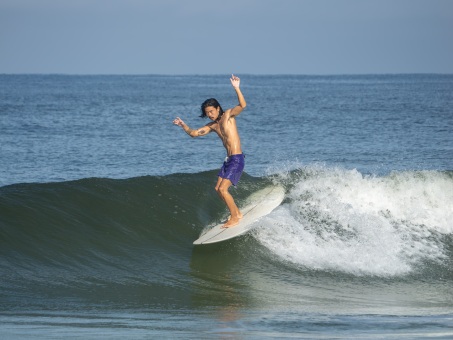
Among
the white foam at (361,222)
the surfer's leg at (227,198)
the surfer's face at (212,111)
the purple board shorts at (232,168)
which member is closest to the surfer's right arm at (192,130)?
the surfer's face at (212,111)

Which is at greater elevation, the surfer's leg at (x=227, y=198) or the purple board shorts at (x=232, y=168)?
the purple board shorts at (x=232, y=168)

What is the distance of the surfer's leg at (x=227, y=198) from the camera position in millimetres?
11594

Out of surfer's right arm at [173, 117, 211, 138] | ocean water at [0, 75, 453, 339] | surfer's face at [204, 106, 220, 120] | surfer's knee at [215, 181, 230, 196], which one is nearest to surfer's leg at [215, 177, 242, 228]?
surfer's knee at [215, 181, 230, 196]

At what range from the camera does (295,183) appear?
15.9 m

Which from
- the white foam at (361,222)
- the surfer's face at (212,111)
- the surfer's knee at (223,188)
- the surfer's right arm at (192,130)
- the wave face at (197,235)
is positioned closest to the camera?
the wave face at (197,235)

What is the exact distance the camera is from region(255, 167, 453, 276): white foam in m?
A: 12.2

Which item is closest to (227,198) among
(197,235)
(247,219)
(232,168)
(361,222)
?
(232,168)

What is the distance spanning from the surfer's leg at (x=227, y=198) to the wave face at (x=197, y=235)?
424mm

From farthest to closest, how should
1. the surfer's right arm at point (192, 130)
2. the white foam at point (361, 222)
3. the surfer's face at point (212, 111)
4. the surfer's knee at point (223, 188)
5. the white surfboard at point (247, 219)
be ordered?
the white foam at point (361, 222)
the white surfboard at point (247, 219)
the surfer's knee at point (223, 188)
the surfer's face at point (212, 111)
the surfer's right arm at point (192, 130)

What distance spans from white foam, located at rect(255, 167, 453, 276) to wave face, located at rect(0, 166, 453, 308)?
24 mm

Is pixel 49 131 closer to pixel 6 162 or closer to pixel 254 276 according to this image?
pixel 6 162

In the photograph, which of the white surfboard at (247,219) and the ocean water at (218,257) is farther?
the white surfboard at (247,219)

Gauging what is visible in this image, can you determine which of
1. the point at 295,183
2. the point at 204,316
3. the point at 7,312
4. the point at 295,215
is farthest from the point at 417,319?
the point at 295,183

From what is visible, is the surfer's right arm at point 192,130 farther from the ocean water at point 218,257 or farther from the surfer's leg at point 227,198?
the ocean water at point 218,257
